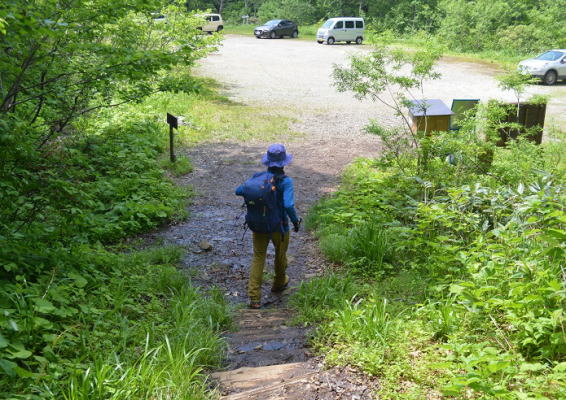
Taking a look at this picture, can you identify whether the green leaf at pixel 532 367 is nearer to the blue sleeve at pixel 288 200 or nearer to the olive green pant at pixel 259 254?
the blue sleeve at pixel 288 200

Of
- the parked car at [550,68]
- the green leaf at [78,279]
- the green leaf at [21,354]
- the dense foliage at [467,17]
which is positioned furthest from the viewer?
the dense foliage at [467,17]

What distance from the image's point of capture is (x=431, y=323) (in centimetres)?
429

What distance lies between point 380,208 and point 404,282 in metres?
2.37

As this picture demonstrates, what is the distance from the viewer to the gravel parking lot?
53.0ft

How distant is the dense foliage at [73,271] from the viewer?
3.54 m

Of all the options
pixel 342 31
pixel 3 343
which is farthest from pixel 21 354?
pixel 342 31

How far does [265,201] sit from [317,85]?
54.7ft

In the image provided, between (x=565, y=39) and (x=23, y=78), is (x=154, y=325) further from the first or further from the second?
(x=565, y=39)

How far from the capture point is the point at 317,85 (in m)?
21.4

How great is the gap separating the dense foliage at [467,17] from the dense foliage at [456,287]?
17.6 metres

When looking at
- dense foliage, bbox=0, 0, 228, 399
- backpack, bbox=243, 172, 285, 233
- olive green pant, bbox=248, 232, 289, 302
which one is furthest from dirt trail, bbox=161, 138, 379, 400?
backpack, bbox=243, 172, 285, 233

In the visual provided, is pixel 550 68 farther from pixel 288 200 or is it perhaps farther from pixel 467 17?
pixel 288 200

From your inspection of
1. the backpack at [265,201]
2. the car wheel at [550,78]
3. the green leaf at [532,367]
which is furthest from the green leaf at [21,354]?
the car wheel at [550,78]

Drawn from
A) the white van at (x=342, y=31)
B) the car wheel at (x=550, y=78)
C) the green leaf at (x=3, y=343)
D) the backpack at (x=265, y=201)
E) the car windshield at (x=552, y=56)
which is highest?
the white van at (x=342, y=31)
